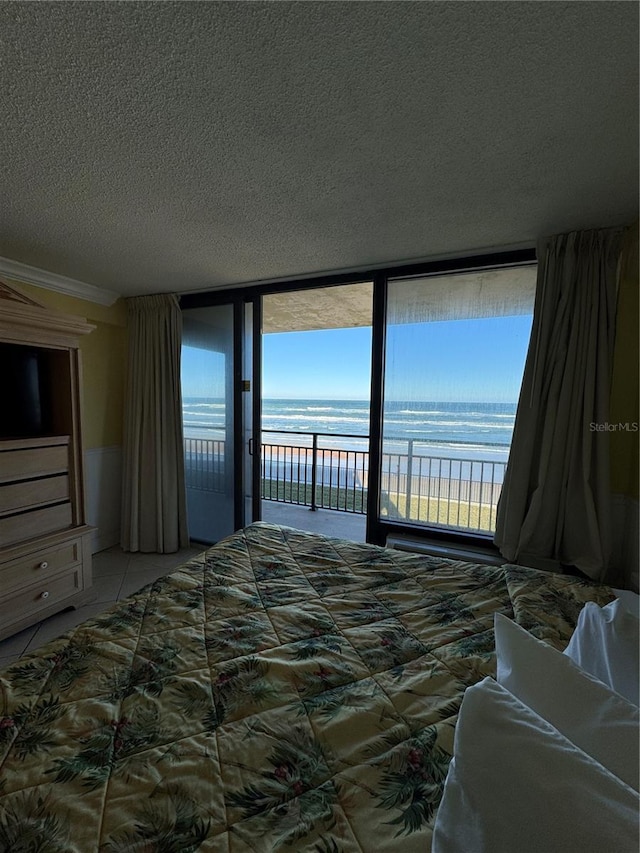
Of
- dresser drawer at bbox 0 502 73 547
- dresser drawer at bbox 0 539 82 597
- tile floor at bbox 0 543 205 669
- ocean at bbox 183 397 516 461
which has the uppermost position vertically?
ocean at bbox 183 397 516 461

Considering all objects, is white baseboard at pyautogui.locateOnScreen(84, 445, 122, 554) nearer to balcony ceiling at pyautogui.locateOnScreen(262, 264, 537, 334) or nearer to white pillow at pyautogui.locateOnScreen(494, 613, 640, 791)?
balcony ceiling at pyautogui.locateOnScreen(262, 264, 537, 334)

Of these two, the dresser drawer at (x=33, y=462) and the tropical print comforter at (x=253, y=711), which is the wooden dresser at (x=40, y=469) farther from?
the tropical print comforter at (x=253, y=711)

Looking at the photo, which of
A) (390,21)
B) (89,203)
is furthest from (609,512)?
(89,203)

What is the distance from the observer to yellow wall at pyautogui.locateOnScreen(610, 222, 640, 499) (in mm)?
2057

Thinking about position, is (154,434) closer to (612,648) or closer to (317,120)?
(317,120)

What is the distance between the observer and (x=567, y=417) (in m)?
→ 2.20

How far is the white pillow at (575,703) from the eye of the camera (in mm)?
670

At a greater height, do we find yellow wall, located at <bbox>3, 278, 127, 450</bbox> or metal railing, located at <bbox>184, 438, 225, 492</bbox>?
yellow wall, located at <bbox>3, 278, 127, 450</bbox>

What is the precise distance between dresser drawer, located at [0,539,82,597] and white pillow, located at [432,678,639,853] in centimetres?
254

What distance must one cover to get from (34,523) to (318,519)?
3.25 metres

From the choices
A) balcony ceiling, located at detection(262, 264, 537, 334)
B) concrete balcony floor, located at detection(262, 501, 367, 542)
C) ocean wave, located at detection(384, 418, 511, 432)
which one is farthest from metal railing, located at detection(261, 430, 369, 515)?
balcony ceiling, located at detection(262, 264, 537, 334)

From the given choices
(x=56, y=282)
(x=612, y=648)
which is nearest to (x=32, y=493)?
(x=56, y=282)

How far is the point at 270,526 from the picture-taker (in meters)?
2.24

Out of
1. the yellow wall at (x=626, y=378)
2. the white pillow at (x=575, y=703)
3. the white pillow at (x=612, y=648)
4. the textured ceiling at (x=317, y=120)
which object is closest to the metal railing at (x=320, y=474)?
the yellow wall at (x=626, y=378)
